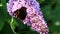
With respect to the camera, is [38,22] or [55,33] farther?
[55,33]

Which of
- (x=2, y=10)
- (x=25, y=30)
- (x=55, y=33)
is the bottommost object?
(x=55, y=33)

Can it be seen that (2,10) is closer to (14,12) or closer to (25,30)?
(14,12)

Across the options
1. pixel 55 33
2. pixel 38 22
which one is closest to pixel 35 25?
pixel 38 22

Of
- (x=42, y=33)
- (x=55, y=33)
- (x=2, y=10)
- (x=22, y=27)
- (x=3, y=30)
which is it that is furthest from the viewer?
(x=55, y=33)

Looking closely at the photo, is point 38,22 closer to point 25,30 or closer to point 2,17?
point 2,17

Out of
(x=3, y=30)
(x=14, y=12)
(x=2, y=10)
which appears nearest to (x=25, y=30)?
(x=3, y=30)

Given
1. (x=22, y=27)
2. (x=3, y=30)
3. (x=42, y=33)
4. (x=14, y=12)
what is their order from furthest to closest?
1. (x=22, y=27)
2. (x=3, y=30)
3. (x=14, y=12)
4. (x=42, y=33)

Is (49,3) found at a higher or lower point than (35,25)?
lower
